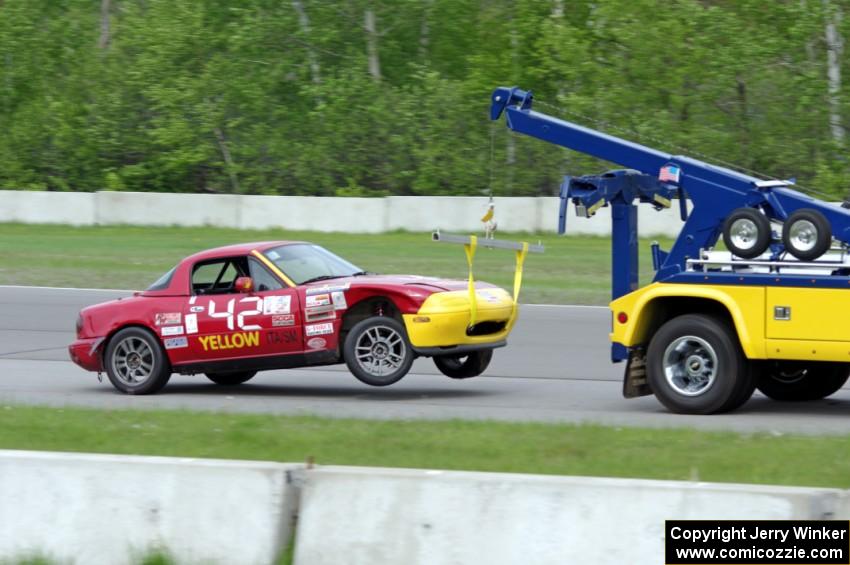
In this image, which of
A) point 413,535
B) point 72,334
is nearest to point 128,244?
point 72,334

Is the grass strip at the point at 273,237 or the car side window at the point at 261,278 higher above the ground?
the grass strip at the point at 273,237

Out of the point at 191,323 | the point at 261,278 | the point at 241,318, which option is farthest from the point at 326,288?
the point at 191,323

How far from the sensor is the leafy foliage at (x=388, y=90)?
34094 millimetres

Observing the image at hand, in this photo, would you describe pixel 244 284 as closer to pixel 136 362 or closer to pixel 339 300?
pixel 339 300

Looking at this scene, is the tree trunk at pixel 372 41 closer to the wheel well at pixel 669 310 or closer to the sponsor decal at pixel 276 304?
the sponsor decal at pixel 276 304

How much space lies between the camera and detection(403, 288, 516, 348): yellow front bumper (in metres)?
11.8

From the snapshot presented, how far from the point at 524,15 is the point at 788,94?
897cm

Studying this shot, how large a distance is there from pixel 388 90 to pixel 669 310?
2737 centimetres

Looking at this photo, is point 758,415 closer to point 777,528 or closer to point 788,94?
point 777,528

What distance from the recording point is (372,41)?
40.1m

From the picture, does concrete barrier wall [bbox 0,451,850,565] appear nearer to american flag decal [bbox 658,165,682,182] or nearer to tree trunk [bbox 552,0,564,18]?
american flag decal [bbox 658,165,682,182]

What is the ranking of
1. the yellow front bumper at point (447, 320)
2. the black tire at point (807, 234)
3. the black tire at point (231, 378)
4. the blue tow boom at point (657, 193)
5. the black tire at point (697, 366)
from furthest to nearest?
the black tire at point (231, 378) < the yellow front bumper at point (447, 320) < the blue tow boom at point (657, 193) < the black tire at point (697, 366) < the black tire at point (807, 234)

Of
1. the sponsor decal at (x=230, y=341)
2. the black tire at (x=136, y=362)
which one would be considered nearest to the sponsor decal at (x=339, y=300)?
the sponsor decal at (x=230, y=341)

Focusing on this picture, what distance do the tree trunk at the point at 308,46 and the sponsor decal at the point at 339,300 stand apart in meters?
28.3
